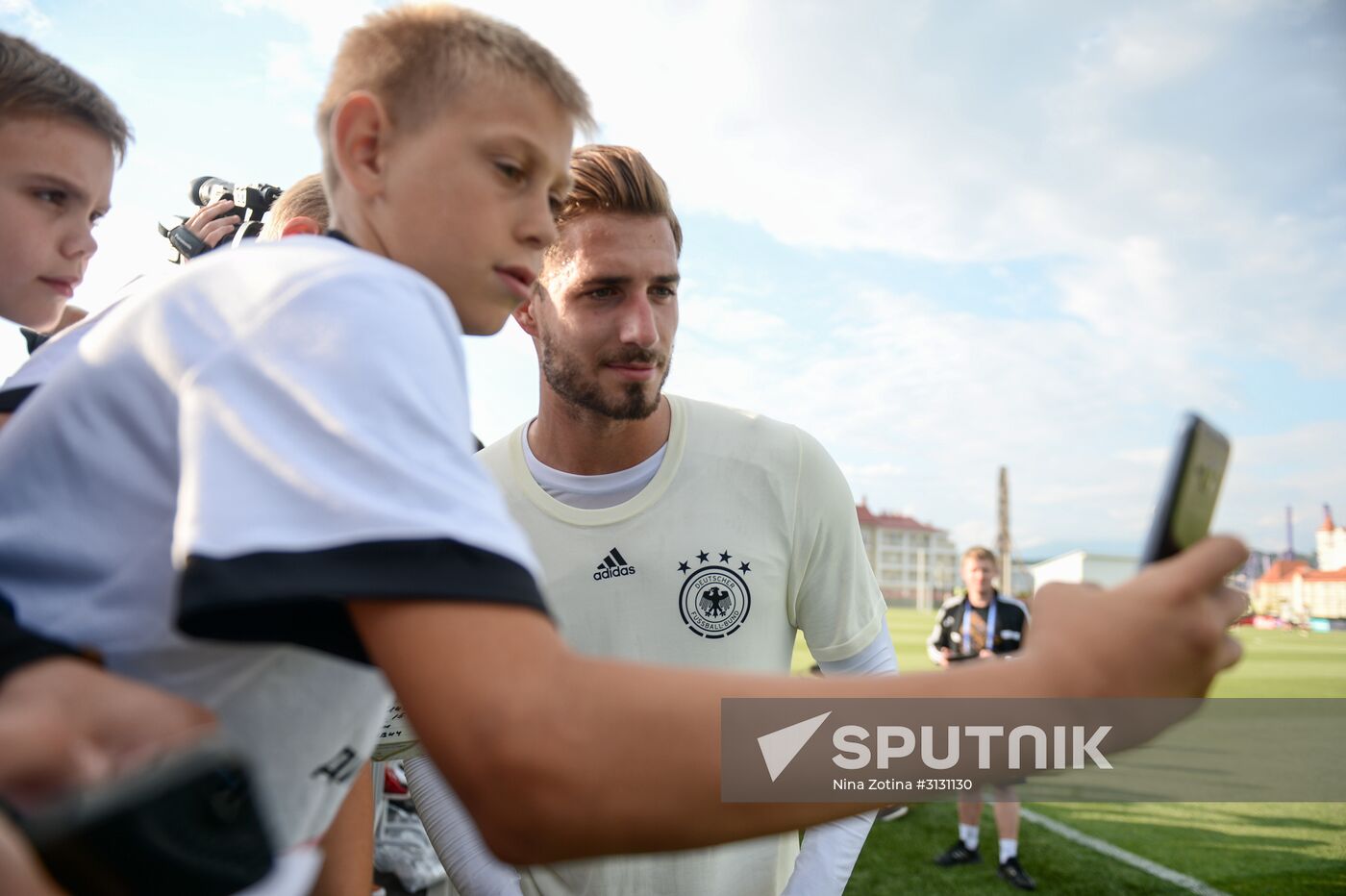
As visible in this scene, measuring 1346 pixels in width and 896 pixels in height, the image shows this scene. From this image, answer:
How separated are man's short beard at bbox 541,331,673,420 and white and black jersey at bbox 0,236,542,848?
6.39 ft

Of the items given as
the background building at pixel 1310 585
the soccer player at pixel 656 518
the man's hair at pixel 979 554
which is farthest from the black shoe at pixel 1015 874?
the background building at pixel 1310 585

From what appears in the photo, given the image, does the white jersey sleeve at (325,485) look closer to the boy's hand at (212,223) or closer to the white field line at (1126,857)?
the boy's hand at (212,223)

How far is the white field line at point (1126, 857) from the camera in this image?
27.9ft

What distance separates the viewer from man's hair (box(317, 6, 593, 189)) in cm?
125

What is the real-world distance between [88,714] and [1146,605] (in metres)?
1.00

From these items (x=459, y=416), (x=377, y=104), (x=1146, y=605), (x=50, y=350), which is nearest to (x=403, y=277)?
(x=459, y=416)

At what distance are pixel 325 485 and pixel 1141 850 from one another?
36.4 feet

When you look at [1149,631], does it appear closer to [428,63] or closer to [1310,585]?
[428,63]

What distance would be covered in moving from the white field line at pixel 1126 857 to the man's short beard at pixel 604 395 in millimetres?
8273

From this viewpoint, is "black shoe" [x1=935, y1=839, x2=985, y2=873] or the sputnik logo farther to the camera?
"black shoe" [x1=935, y1=839, x2=985, y2=873]

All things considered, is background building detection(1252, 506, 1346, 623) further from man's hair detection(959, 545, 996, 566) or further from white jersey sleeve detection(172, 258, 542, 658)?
white jersey sleeve detection(172, 258, 542, 658)

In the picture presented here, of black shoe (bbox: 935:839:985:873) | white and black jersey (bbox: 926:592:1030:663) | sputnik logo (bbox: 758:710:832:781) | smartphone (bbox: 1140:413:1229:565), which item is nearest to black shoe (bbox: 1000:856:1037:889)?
black shoe (bbox: 935:839:985:873)

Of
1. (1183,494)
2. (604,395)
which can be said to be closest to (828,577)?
(604,395)

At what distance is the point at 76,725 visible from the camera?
2.60 ft
